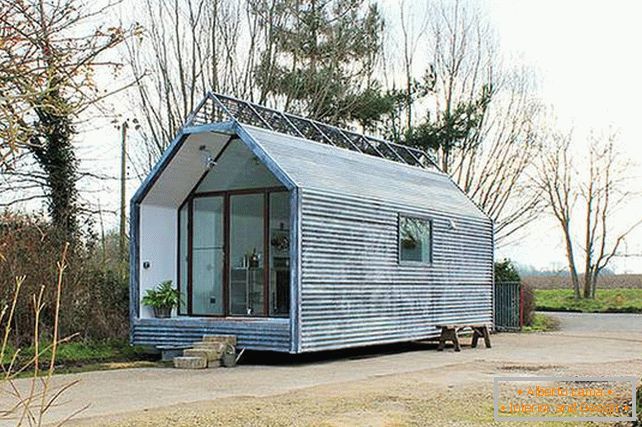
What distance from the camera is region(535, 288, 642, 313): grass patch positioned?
29.3 metres

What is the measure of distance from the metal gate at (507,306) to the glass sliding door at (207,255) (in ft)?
29.3

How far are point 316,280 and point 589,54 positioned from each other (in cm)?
579

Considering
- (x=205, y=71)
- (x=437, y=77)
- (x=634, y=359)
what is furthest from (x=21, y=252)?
(x=437, y=77)

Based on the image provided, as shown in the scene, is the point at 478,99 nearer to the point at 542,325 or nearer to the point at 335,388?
the point at 542,325

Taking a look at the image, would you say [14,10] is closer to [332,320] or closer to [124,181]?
[332,320]

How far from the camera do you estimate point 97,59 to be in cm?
369

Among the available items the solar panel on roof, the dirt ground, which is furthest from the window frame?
the solar panel on roof

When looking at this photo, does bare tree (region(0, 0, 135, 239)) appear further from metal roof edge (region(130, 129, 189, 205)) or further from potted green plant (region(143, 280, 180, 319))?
potted green plant (region(143, 280, 180, 319))

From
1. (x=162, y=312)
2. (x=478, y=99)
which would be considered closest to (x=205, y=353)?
(x=162, y=312)

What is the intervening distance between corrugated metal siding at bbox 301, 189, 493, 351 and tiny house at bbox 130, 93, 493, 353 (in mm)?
28

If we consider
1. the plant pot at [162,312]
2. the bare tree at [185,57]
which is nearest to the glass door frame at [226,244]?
the plant pot at [162,312]

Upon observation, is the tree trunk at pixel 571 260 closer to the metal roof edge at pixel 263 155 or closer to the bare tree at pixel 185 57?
the bare tree at pixel 185 57

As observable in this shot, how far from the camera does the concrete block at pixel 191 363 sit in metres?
12.7

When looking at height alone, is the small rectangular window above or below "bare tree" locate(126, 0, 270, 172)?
below
